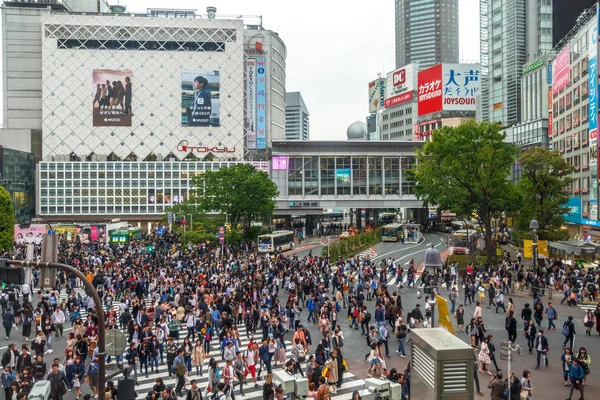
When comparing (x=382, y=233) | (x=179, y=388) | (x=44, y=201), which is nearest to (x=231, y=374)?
(x=179, y=388)

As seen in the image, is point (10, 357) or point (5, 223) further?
point (5, 223)

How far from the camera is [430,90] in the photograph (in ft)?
419

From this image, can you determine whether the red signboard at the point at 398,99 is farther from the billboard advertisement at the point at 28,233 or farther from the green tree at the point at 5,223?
the green tree at the point at 5,223

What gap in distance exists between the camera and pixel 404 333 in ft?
67.1

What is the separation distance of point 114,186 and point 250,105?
86.8 ft

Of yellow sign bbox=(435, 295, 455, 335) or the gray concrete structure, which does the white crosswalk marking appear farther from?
the gray concrete structure

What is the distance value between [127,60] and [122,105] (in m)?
7.40

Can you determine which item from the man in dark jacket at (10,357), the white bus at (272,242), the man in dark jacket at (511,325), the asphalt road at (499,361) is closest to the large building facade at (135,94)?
the white bus at (272,242)

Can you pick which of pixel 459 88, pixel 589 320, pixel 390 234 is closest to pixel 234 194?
pixel 390 234

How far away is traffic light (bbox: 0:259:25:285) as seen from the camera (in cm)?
1091

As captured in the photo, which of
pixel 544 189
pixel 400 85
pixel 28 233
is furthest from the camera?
pixel 400 85

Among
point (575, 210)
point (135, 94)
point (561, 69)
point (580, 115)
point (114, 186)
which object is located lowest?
point (575, 210)

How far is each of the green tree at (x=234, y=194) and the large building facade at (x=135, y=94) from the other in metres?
27.6

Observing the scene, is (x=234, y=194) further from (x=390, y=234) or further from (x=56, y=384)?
(x=56, y=384)
